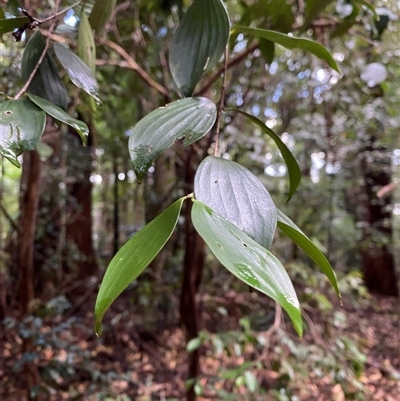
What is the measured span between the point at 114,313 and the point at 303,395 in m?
1.01

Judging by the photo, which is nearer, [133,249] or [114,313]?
[133,249]

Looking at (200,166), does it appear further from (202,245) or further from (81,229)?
(81,229)

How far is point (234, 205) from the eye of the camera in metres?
0.27

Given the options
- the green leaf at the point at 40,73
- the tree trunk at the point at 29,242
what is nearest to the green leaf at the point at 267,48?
the green leaf at the point at 40,73

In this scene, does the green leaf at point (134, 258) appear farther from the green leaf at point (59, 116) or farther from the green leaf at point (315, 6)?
the green leaf at point (315, 6)

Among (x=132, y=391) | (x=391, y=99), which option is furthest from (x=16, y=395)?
(x=391, y=99)

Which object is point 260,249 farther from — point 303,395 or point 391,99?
point 391,99

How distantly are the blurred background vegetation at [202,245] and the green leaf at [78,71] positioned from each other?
296 millimetres

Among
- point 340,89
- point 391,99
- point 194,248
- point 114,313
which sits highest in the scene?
point 391,99

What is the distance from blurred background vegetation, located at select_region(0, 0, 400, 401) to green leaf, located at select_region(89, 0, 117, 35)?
24 centimetres

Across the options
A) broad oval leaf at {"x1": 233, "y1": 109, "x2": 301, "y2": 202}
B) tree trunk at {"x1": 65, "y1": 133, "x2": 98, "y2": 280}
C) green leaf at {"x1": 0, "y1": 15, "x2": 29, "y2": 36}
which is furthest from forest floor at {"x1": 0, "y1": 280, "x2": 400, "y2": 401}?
green leaf at {"x1": 0, "y1": 15, "x2": 29, "y2": 36}

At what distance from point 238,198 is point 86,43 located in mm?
278

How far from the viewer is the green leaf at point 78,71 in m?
0.36

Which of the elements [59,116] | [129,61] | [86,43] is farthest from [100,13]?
[129,61]
